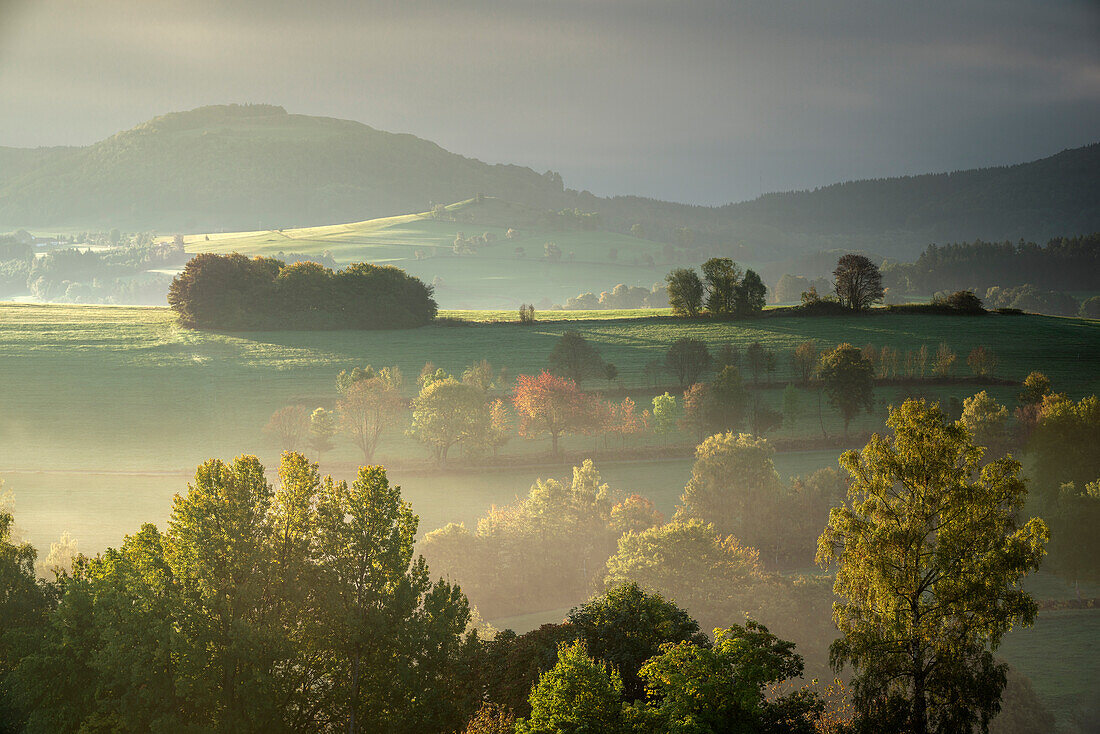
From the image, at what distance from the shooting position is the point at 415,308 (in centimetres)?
11069

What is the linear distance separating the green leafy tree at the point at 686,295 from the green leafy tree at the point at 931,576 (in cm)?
9028

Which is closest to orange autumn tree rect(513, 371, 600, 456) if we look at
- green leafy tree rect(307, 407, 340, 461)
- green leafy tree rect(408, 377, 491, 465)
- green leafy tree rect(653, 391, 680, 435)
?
green leafy tree rect(408, 377, 491, 465)

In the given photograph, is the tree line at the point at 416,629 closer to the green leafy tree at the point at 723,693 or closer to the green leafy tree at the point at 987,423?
the green leafy tree at the point at 723,693

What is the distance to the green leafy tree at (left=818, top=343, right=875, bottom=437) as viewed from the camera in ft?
234

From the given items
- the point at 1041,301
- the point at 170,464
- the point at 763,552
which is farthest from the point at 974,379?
the point at 1041,301

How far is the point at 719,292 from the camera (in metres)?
108

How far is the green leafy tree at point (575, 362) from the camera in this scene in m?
82.9

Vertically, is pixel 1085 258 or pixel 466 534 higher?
pixel 1085 258

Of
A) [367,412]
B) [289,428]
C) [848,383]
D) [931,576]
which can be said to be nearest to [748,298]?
[848,383]

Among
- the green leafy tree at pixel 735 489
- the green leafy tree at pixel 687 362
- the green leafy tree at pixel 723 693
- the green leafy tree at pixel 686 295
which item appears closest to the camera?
the green leafy tree at pixel 723 693

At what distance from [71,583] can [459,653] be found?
13.8m

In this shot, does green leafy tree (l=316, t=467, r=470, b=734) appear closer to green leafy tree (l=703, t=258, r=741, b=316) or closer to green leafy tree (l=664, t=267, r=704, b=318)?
green leafy tree (l=703, t=258, r=741, b=316)

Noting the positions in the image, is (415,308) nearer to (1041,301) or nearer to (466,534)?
(466,534)

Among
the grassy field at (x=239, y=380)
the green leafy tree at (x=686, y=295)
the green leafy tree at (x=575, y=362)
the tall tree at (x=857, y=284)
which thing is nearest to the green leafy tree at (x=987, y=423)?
the grassy field at (x=239, y=380)
